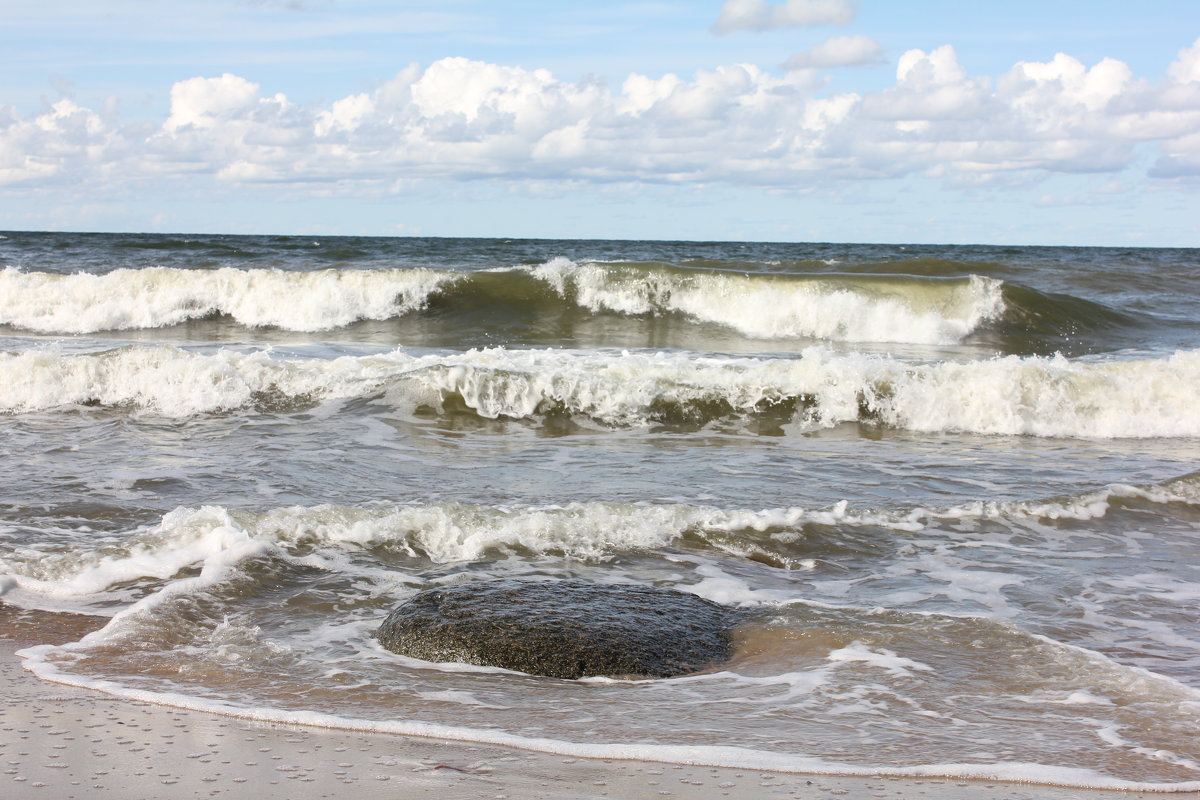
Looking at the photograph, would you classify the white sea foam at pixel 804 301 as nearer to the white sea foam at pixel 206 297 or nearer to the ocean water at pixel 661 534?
the ocean water at pixel 661 534

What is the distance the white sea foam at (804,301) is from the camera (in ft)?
57.8

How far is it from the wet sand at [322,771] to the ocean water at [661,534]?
0.32 feet

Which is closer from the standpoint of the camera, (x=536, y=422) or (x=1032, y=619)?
(x=1032, y=619)

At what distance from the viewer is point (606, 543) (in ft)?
18.0

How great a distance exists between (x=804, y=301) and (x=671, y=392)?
8.57 meters

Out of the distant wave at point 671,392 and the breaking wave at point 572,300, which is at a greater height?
the breaking wave at point 572,300

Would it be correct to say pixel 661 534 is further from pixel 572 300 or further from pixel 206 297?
pixel 206 297

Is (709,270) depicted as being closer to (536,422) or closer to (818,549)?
(536,422)

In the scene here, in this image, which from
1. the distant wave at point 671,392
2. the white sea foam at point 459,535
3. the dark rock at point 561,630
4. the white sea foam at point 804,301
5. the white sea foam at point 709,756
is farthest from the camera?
the white sea foam at point 804,301

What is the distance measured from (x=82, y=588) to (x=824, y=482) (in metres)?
4.70

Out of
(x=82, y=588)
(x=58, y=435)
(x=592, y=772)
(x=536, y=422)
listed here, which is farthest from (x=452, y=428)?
(x=592, y=772)

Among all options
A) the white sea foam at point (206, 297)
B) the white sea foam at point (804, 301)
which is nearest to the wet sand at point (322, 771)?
the white sea foam at point (804, 301)

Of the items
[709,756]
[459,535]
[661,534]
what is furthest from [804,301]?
[709,756]

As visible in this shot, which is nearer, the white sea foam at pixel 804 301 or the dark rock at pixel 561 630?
the dark rock at pixel 561 630
